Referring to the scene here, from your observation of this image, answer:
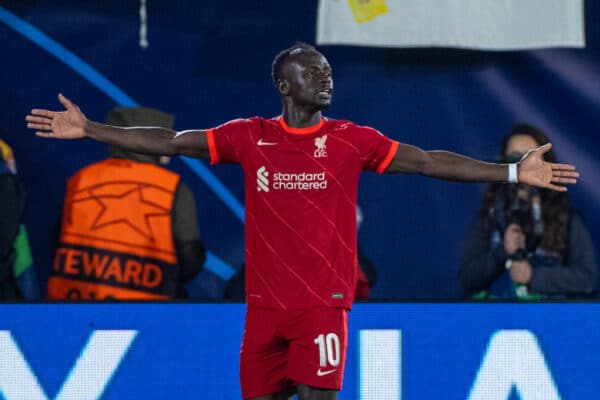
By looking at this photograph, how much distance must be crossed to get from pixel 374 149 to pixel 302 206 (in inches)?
14.4

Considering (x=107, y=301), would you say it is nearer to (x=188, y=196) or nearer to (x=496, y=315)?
(x=188, y=196)

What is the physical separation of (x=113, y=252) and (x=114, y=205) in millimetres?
229

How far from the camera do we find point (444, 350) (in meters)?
5.72

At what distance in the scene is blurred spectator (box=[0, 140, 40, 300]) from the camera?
642 centimetres

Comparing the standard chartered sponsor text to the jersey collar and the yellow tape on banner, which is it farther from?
the yellow tape on banner

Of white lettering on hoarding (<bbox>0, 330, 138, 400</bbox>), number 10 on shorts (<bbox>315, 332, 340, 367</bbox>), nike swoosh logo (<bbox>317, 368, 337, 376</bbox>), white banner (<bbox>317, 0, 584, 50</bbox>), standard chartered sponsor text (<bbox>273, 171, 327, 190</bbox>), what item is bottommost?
white lettering on hoarding (<bbox>0, 330, 138, 400</bbox>)

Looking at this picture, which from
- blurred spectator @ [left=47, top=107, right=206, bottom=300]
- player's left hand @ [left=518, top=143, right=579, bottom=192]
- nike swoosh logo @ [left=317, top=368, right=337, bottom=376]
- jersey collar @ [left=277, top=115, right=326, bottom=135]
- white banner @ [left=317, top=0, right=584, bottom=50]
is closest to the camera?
nike swoosh logo @ [left=317, top=368, right=337, bottom=376]

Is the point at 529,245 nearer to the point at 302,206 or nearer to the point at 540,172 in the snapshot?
the point at 540,172

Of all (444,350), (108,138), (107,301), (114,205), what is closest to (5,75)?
(114,205)

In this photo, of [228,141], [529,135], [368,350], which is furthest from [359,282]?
[228,141]

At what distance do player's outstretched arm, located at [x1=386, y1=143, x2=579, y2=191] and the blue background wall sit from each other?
2.48 meters

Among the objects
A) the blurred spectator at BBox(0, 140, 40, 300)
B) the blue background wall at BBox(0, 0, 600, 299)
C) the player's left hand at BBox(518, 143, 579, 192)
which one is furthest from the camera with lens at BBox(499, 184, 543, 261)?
the blurred spectator at BBox(0, 140, 40, 300)

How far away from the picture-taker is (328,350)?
4641mm

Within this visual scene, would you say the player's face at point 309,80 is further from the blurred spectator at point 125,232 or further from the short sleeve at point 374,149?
the blurred spectator at point 125,232
